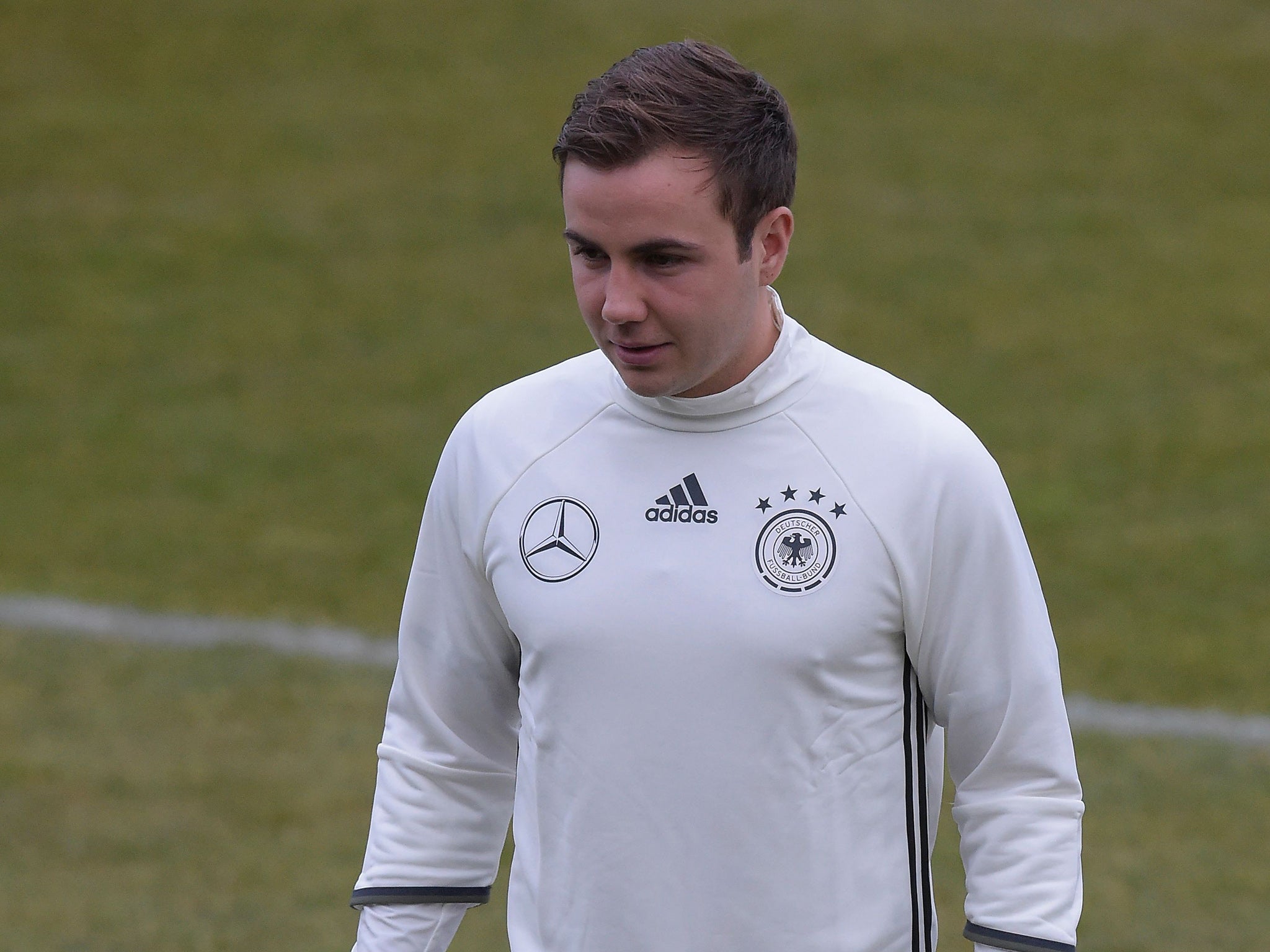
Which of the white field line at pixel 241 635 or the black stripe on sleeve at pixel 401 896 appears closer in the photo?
the black stripe on sleeve at pixel 401 896

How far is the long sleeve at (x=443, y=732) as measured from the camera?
2680 mm

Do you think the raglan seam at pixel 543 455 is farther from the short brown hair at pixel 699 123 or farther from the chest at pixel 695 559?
the short brown hair at pixel 699 123

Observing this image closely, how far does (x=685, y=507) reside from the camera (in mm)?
2451

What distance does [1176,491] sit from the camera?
973cm

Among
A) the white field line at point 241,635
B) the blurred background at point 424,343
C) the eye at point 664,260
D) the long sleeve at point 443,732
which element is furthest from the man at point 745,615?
the white field line at point 241,635

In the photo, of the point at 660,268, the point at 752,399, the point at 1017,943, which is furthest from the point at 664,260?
the point at 1017,943

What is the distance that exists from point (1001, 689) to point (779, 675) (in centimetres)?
31

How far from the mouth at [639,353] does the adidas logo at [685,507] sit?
20 cm

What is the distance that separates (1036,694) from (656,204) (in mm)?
842

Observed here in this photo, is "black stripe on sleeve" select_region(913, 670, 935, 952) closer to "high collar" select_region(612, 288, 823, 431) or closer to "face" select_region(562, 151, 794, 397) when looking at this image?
"high collar" select_region(612, 288, 823, 431)

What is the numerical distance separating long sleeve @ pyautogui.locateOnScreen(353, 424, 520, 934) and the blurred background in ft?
9.38

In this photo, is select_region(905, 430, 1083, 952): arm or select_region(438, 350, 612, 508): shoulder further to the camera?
select_region(438, 350, 612, 508): shoulder

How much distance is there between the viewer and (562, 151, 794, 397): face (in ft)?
7.52

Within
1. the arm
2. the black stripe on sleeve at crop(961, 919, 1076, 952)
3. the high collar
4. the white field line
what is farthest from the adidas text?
the white field line
